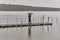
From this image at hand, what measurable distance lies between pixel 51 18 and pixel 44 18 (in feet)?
0.37

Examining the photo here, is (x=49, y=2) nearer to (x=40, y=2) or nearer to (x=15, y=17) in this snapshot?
(x=40, y=2)

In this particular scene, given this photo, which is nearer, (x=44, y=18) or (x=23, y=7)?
(x=23, y=7)

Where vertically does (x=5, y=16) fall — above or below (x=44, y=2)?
below

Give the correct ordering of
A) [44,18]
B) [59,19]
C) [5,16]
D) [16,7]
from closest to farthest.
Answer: [16,7] < [5,16] < [44,18] < [59,19]

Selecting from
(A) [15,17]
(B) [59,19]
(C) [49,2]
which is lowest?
(B) [59,19]

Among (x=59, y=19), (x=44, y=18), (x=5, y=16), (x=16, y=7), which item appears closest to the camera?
(x=16, y=7)

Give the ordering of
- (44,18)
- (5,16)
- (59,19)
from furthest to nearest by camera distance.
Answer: (59,19) → (44,18) → (5,16)

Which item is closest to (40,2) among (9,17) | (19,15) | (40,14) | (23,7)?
(40,14)

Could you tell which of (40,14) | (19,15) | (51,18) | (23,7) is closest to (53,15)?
(51,18)

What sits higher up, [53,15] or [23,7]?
[23,7]

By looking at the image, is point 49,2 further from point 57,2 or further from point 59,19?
point 59,19

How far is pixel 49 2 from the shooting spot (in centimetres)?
209

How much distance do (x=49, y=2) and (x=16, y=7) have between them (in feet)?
3.22

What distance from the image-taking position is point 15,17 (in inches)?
74.3
